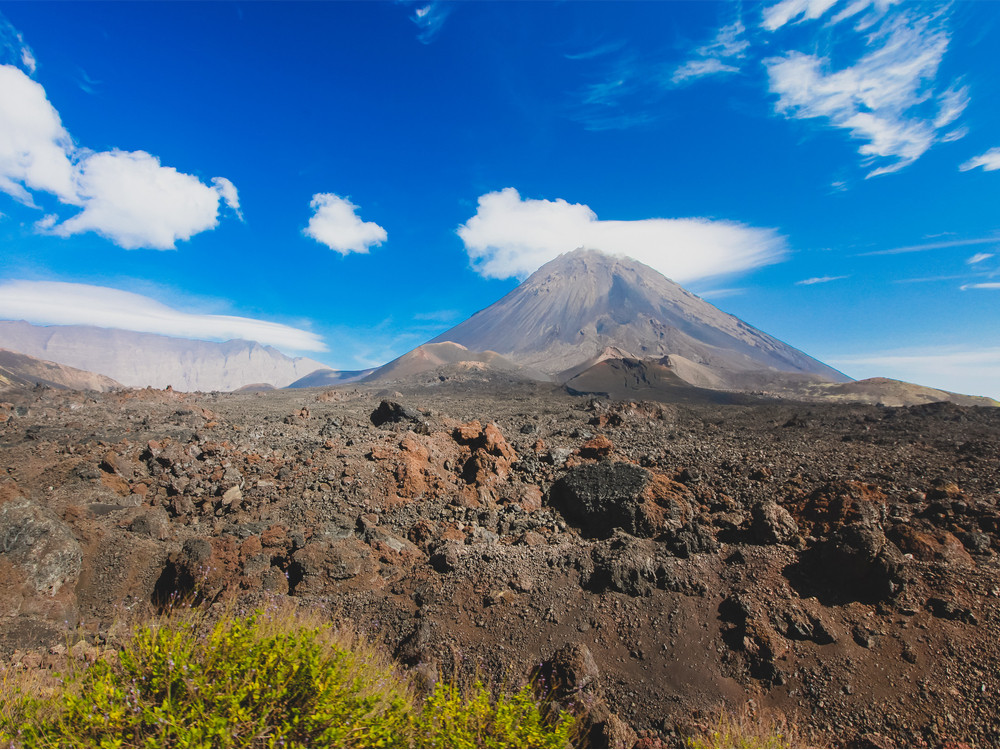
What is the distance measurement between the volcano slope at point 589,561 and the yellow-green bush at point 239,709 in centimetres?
131

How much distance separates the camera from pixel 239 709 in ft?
6.89

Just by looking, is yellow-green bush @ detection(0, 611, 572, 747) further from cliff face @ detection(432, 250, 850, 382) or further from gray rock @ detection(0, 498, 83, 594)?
cliff face @ detection(432, 250, 850, 382)

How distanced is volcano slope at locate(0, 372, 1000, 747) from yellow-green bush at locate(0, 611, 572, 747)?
1308mm

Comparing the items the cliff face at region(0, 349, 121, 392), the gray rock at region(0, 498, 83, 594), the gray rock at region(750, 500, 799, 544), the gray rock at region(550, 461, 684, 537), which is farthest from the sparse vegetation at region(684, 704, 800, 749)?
the cliff face at region(0, 349, 121, 392)

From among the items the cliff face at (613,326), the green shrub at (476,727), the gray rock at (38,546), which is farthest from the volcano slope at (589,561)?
the cliff face at (613,326)

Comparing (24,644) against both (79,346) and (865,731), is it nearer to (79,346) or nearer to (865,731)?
(865,731)

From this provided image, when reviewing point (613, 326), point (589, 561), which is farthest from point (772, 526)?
point (613, 326)

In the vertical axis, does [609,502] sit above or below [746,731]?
above

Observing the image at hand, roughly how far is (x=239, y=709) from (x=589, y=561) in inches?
152

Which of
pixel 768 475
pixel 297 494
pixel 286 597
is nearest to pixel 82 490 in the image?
pixel 297 494

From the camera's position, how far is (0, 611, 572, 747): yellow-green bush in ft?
6.78

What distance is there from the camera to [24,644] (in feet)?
13.2

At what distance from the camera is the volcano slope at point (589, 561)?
12.1 ft

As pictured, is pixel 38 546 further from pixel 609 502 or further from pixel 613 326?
pixel 613 326
